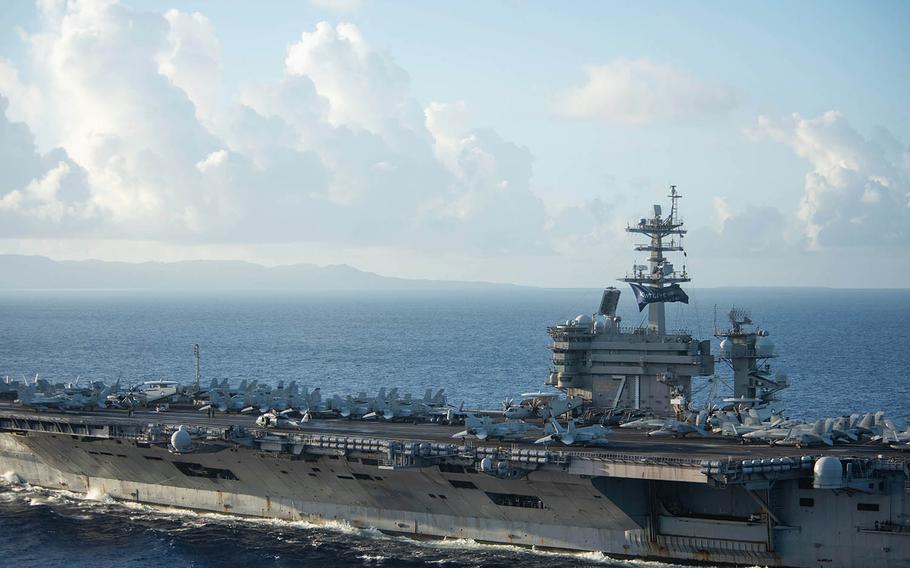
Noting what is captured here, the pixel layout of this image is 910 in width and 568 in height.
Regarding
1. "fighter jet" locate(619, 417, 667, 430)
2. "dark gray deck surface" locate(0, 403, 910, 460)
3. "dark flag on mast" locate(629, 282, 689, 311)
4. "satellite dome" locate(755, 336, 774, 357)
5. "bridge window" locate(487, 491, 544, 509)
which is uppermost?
"dark flag on mast" locate(629, 282, 689, 311)

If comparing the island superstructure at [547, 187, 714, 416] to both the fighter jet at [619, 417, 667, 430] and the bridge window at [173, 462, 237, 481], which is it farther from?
the bridge window at [173, 462, 237, 481]

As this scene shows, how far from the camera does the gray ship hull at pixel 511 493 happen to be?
997 inches

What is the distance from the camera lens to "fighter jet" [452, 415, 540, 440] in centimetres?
3114

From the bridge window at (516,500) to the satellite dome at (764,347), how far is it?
432 inches

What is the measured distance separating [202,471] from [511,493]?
10032 millimetres

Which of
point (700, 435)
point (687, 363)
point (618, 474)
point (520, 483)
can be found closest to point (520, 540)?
point (520, 483)

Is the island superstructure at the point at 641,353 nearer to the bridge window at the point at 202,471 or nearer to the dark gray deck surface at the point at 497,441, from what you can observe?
the dark gray deck surface at the point at 497,441

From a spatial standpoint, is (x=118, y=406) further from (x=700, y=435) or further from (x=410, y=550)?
(x=700, y=435)

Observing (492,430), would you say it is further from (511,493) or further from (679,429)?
(679,429)

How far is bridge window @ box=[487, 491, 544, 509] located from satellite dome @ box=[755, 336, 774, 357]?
36.0ft

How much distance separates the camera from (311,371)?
7625 centimetres

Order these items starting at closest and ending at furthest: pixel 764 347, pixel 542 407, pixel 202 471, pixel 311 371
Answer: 1. pixel 202 471
2. pixel 764 347
3. pixel 542 407
4. pixel 311 371

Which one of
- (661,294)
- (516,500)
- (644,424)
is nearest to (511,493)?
(516,500)

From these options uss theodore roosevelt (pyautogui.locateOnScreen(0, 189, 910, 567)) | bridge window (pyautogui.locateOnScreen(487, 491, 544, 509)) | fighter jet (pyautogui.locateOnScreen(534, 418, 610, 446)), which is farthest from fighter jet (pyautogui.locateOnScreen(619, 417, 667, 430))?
bridge window (pyautogui.locateOnScreen(487, 491, 544, 509))
